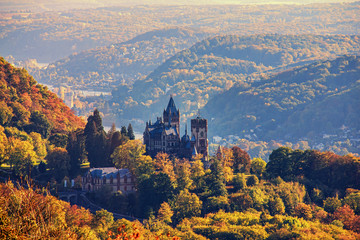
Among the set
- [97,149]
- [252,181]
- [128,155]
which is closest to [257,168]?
[252,181]

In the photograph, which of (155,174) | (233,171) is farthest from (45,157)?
(233,171)

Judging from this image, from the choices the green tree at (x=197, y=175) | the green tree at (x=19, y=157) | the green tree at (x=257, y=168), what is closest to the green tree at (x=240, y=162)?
the green tree at (x=257, y=168)

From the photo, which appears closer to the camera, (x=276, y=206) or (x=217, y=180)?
(x=217, y=180)

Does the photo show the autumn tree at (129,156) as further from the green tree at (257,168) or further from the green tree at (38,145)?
the green tree at (257,168)

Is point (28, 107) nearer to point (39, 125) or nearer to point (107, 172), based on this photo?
point (39, 125)

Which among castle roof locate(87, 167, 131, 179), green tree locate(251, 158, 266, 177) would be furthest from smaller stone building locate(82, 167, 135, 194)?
green tree locate(251, 158, 266, 177)

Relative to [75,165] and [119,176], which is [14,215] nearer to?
[119,176]
